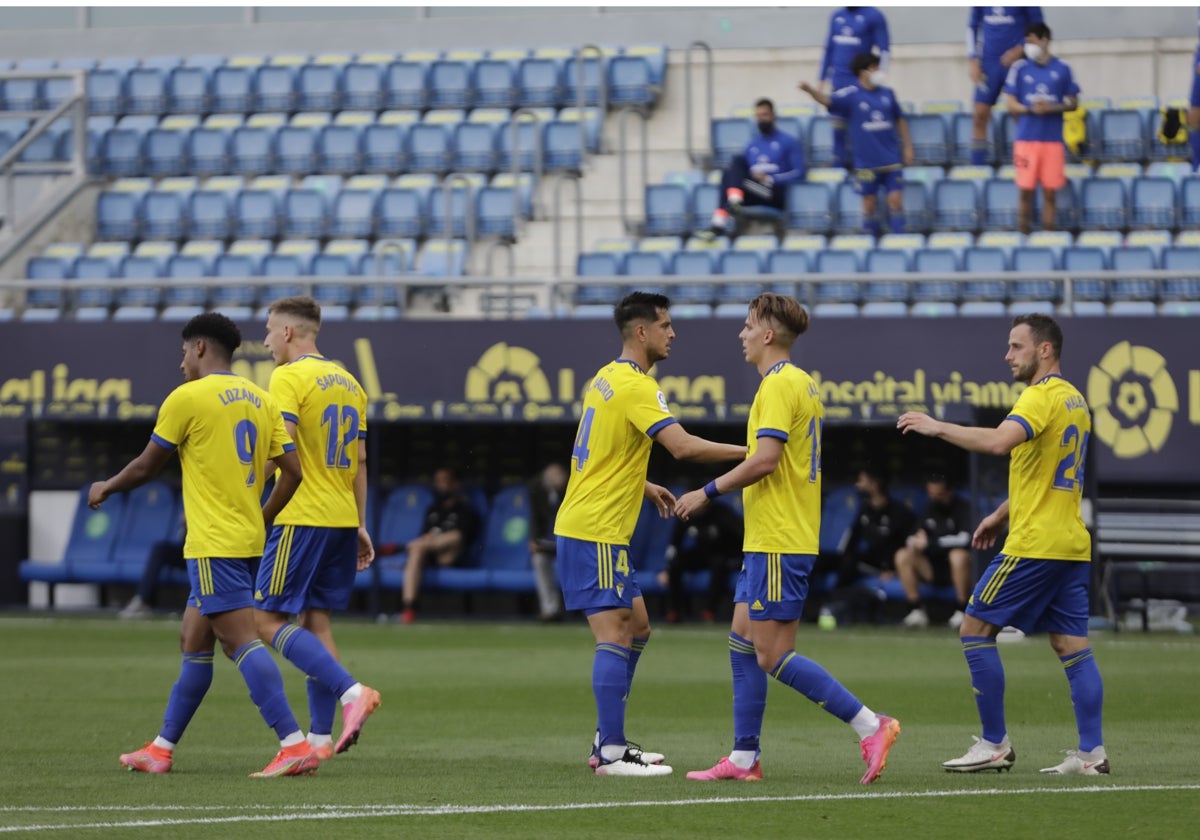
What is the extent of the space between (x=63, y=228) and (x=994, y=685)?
16.9 m

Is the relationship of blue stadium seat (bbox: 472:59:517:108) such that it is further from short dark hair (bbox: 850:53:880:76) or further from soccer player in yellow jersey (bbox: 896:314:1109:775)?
soccer player in yellow jersey (bbox: 896:314:1109:775)

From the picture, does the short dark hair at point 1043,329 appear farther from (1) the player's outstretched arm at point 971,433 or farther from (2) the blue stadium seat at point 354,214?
(2) the blue stadium seat at point 354,214

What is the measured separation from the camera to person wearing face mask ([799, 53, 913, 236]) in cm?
1953

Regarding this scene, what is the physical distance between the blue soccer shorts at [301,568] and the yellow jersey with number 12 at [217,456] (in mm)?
553

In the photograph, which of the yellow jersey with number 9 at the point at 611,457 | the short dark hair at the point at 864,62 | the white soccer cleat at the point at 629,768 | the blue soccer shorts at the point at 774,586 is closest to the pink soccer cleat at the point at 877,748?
the blue soccer shorts at the point at 774,586

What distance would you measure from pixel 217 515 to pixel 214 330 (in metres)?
0.75

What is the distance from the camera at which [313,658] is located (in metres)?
8.17

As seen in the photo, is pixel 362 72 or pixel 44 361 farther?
pixel 362 72

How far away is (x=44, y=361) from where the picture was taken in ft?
63.1

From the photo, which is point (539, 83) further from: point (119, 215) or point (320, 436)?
point (320, 436)

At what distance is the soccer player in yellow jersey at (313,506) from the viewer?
8539 millimetres

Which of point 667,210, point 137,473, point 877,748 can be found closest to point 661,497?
point 877,748

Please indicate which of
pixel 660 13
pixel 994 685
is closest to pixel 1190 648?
pixel 994 685

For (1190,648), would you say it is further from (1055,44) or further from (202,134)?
(202,134)
